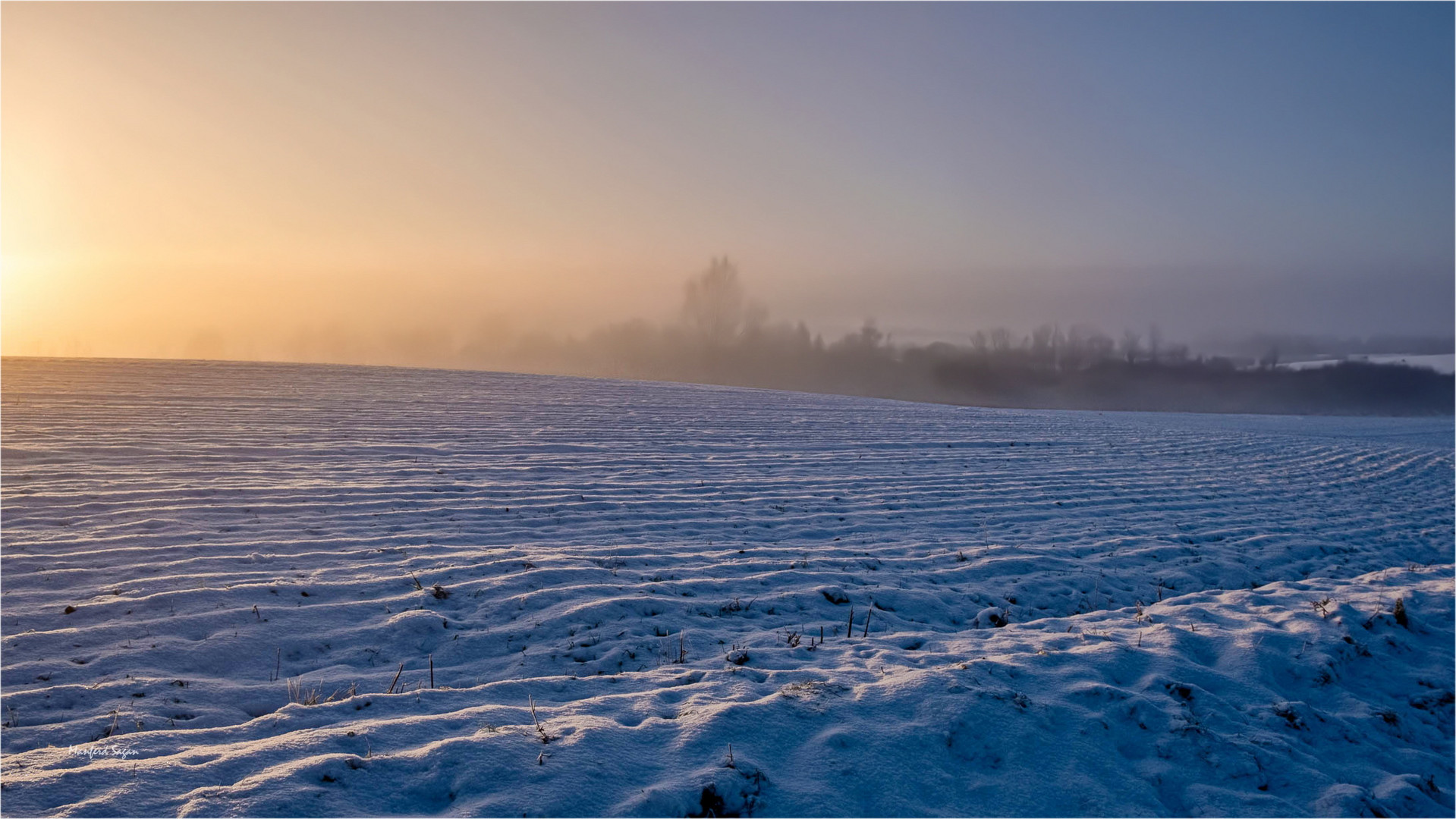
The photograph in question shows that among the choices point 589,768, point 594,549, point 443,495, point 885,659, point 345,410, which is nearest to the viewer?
point 589,768

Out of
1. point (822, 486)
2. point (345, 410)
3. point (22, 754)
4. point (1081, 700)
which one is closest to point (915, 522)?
point (822, 486)

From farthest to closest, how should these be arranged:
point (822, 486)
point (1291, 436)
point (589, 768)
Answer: point (1291, 436)
point (822, 486)
point (589, 768)

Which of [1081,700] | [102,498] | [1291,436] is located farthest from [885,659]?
[1291,436]

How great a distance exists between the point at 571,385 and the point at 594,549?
17132 mm

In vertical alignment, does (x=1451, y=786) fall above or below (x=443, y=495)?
below

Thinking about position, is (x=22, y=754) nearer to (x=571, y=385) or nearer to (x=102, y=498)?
(x=102, y=498)

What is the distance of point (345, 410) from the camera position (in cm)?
1489

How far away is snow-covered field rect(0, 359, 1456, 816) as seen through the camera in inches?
124

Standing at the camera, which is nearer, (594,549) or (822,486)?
(594,549)

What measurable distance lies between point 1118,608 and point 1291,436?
65.3ft

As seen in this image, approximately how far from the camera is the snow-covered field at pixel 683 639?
3.15m

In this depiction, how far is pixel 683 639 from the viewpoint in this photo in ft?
15.9

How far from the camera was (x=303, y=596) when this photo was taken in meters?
5.19

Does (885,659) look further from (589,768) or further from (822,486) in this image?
(822,486)
